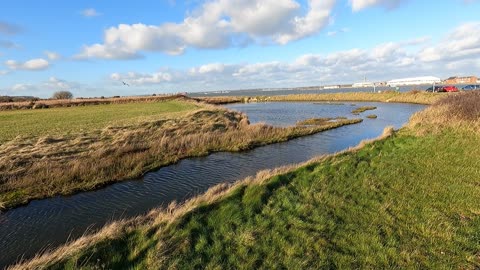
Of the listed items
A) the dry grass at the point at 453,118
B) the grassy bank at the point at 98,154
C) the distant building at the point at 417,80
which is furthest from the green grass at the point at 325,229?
the distant building at the point at 417,80

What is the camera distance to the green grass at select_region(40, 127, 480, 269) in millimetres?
6395

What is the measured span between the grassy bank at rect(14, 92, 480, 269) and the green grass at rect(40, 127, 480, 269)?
3cm

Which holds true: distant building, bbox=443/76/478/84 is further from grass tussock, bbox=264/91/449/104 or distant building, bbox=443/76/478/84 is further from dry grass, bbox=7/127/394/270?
dry grass, bbox=7/127/394/270

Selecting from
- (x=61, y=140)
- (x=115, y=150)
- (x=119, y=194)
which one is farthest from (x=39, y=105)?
(x=119, y=194)

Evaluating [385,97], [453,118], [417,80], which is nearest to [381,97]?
[385,97]

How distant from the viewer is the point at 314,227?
7.79 m

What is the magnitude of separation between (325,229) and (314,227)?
0.93 feet

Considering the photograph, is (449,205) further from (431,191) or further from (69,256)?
(69,256)

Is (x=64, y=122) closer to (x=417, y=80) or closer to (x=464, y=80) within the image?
(x=417, y=80)

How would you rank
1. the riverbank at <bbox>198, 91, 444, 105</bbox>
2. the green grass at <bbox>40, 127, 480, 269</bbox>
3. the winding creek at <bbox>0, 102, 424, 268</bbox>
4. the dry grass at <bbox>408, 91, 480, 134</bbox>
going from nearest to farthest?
the green grass at <bbox>40, 127, 480, 269</bbox>
the winding creek at <bbox>0, 102, 424, 268</bbox>
the dry grass at <bbox>408, 91, 480, 134</bbox>
the riverbank at <bbox>198, 91, 444, 105</bbox>

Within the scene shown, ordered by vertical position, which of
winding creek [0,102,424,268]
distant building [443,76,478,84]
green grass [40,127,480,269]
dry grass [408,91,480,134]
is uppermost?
distant building [443,76,478,84]

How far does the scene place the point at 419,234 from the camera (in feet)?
24.1

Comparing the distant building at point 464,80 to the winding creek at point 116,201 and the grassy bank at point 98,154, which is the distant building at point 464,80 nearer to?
the grassy bank at point 98,154

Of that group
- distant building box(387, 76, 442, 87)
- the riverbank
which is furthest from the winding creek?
distant building box(387, 76, 442, 87)
